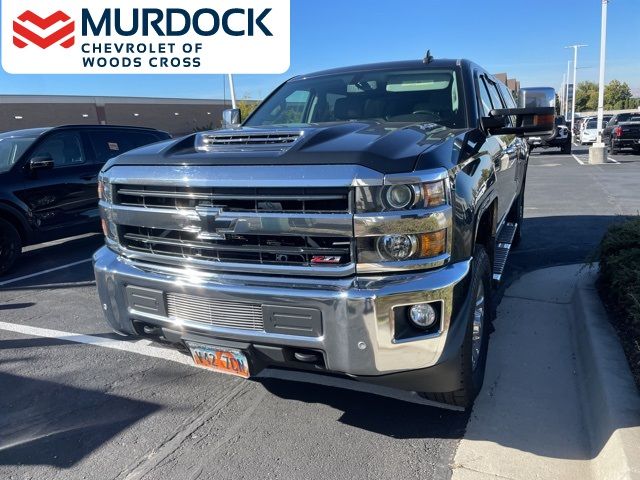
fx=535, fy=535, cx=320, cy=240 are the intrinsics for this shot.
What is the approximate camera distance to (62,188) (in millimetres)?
7527

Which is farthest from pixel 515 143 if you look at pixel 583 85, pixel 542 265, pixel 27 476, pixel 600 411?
pixel 583 85

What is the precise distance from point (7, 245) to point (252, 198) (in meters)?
5.66

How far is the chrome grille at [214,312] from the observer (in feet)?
8.57

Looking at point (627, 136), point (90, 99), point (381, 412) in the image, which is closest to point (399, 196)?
point (381, 412)

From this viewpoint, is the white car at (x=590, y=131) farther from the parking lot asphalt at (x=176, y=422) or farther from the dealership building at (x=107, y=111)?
the parking lot asphalt at (x=176, y=422)

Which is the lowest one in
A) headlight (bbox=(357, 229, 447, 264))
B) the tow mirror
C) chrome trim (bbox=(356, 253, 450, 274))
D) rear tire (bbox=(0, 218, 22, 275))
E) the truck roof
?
rear tire (bbox=(0, 218, 22, 275))

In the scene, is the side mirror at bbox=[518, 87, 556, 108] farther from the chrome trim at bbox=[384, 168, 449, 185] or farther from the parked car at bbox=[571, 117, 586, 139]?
the parked car at bbox=[571, 117, 586, 139]

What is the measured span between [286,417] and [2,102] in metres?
43.6

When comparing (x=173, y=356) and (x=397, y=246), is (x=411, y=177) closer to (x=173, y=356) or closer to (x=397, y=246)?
(x=397, y=246)

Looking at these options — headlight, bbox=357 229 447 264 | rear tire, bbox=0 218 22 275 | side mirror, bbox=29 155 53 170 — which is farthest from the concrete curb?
side mirror, bbox=29 155 53 170

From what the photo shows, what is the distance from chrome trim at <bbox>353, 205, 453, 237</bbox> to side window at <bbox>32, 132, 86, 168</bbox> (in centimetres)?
651

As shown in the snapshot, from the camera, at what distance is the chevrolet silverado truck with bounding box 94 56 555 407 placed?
2416 mm

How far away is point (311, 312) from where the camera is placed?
96.7 inches

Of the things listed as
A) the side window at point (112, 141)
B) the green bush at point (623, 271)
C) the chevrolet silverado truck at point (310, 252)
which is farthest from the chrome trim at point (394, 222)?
the side window at point (112, 141)
